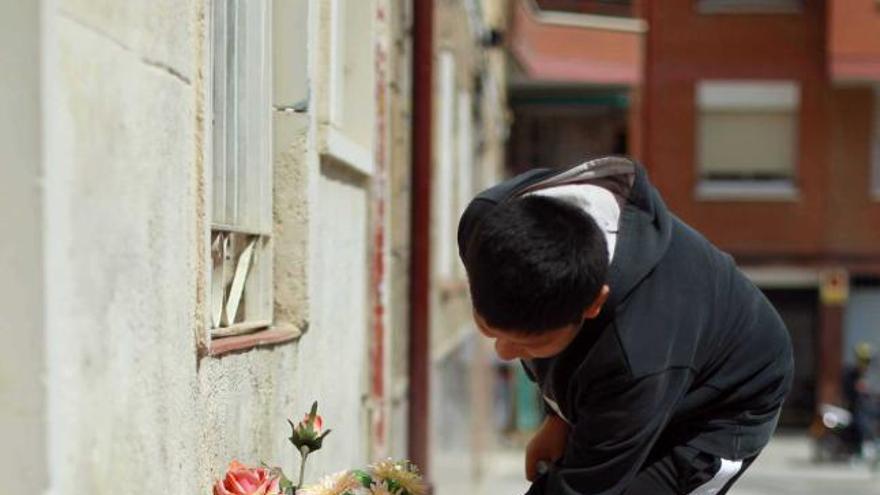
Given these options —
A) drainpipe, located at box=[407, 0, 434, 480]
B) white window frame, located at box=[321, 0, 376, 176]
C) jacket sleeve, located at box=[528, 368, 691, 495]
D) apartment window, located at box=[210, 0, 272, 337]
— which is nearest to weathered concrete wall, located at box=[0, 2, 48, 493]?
jacket sleeve, located at box=[528, 368, 691, 495]

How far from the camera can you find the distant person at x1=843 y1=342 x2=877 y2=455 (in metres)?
20.6

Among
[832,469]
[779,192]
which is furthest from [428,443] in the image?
[779,192]

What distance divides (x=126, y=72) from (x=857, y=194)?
24.7 m

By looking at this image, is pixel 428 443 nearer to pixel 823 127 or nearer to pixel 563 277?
pixel 563 277

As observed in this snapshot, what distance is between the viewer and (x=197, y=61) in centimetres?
310

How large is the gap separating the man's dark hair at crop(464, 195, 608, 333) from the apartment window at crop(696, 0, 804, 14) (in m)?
24.8

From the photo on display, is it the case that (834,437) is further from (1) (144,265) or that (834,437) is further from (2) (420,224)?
(1) (144,265)

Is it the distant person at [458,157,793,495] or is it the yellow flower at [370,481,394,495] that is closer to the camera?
the distant person at [458,157,793,495]

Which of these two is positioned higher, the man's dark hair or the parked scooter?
the man's dark hair

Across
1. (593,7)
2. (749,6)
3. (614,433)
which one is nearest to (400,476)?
(614,433)

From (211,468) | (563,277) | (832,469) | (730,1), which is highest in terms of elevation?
(730,1)

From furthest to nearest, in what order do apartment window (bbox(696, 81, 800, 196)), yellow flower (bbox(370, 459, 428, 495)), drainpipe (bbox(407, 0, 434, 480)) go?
apartment window (bbox(696, 81, 800, 196)) → drainpipe (bbox(407, 0, 434, 480)) → yellow flower (bbox(370, 459, 428, 495))

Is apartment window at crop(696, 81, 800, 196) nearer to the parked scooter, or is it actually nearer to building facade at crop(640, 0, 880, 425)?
building facade at crop(640, 0, 880, 425)

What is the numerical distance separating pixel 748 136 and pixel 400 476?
23.5 m
